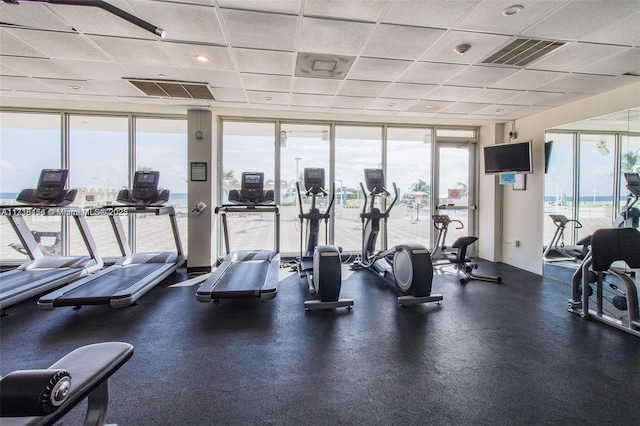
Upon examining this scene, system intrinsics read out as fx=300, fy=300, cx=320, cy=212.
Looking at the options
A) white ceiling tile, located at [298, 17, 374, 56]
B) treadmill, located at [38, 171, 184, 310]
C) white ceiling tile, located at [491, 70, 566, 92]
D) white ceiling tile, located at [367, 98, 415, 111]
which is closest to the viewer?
white ceiling tile, located at [298, 17, 374, 56]

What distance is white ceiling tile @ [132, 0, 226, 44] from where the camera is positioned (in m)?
2.52

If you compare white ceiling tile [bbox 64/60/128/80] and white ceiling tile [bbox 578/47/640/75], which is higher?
white ceiling tile [bbox 64/60/128/80]

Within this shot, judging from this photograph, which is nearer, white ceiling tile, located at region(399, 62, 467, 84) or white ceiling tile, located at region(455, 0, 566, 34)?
white ceiling tile, located at region(455, 0, 566, 34)

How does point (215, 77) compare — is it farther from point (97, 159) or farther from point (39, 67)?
point (97, 159)

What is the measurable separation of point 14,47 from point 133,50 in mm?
1274

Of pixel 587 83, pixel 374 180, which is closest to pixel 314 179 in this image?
pixel 374 180

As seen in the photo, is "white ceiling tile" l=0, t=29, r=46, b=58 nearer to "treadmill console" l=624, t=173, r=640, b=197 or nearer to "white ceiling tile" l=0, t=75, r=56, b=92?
"white ceiling tile" l=0, t=75, r=56, b=92

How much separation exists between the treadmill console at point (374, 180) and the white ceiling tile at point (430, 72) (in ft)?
5.50

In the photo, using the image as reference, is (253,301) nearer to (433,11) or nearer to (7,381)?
(7,381)

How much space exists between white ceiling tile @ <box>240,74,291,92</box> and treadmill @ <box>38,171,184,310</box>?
2.38 meters

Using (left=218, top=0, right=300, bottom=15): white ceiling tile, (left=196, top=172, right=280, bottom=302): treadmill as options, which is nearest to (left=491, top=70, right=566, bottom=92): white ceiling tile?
(left=218, top=0, right=300, bottom=15): white ceiling tile

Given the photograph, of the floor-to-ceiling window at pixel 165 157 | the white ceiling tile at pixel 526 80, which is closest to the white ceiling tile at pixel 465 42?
the white ceiling tile at pixel 526 80

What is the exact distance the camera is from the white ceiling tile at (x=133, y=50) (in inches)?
122

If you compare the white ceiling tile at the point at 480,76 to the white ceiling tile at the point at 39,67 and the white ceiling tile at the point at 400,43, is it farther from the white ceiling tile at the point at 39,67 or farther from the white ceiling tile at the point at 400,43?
the white ceiling tile at the point at 39,67
